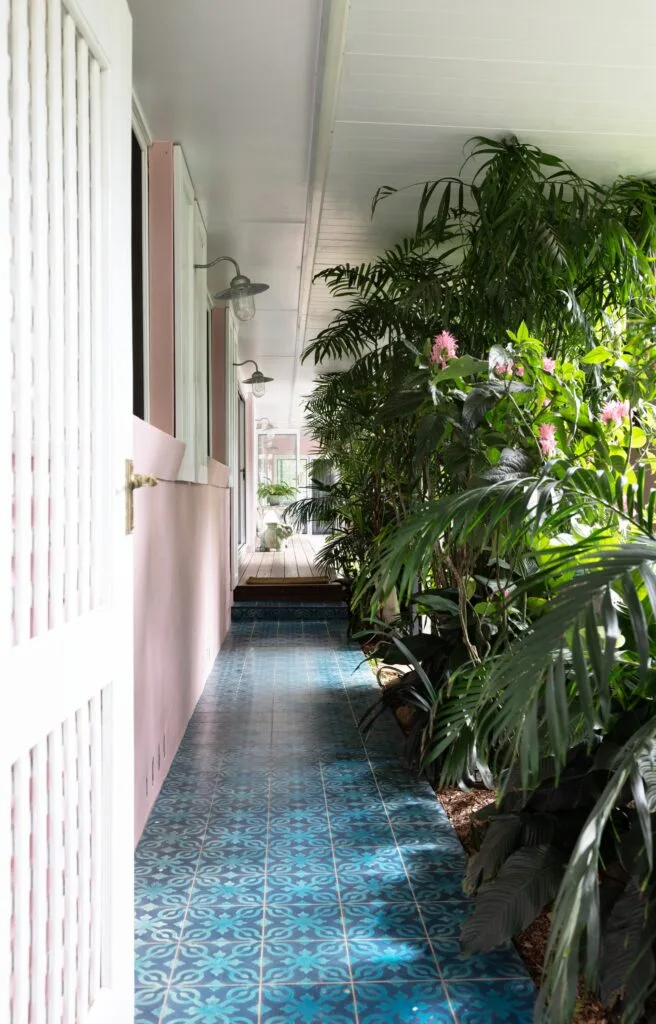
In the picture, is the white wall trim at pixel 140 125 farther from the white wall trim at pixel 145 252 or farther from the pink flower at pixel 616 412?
the pink flower at pixel 616 412

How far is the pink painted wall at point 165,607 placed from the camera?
2715mm

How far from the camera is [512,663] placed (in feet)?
A: 3.84

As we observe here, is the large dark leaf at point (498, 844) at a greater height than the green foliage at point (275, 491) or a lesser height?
lesser

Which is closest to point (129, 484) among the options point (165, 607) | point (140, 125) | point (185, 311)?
point (165, 607)

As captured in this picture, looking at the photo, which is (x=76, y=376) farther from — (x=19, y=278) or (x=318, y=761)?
(x=318, y=761)

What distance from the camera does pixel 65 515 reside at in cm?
139

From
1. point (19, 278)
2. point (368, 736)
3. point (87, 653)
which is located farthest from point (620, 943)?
point (368, 736)

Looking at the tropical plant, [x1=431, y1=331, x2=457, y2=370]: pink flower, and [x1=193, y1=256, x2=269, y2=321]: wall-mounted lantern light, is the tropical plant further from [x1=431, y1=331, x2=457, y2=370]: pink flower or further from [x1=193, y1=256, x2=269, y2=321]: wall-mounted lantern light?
[x1=193, y1=256, x2=269, y2=321]: wall-mounted lantern light

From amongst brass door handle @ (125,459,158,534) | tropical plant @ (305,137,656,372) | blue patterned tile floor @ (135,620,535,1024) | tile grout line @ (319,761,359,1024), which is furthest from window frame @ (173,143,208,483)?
brass door handle @ (125,459,158,534)

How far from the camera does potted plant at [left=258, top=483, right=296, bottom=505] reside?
47.0 ft

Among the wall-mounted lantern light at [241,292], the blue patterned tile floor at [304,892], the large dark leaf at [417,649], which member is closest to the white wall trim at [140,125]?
the wall-mounted lantern light at [241,292]

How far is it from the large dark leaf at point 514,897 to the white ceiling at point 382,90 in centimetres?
215

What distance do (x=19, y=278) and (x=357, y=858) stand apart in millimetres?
1950

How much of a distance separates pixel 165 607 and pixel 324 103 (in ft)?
6.17
